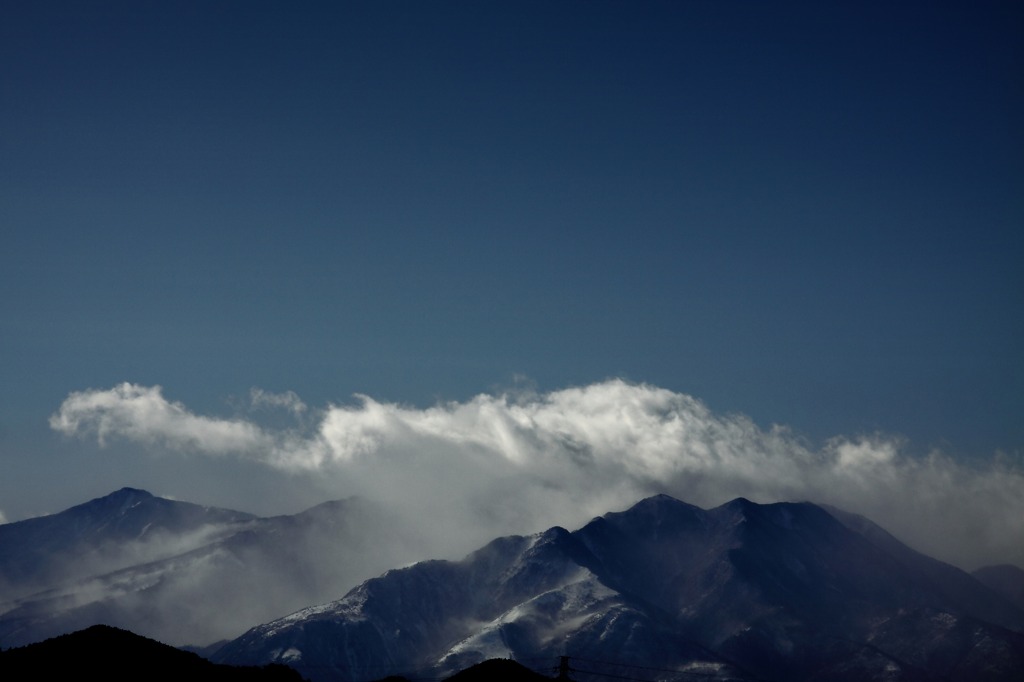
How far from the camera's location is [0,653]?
11012 centimetres

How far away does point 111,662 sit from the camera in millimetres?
111688

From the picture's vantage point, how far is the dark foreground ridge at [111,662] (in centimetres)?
10712

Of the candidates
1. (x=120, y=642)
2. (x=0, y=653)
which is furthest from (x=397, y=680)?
(x=0, y=653)

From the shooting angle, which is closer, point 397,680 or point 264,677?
point 264,677

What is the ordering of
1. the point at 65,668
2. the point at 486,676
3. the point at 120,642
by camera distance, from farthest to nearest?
the point at 486,676
the point at 120,642
the point at 65,668

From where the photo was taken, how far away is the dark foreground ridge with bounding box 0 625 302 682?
107 m

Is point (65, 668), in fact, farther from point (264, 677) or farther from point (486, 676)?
point (486, 676)

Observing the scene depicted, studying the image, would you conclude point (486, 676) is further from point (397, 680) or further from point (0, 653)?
point (0, 653)

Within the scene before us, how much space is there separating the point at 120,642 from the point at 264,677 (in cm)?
1831

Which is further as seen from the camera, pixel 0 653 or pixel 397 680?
pixel 397 680

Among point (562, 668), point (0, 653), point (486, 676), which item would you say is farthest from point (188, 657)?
point (562, 668)

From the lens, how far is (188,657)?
119188 millimetres

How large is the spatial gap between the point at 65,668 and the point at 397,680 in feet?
144

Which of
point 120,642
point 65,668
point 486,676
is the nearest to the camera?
point 65,668
